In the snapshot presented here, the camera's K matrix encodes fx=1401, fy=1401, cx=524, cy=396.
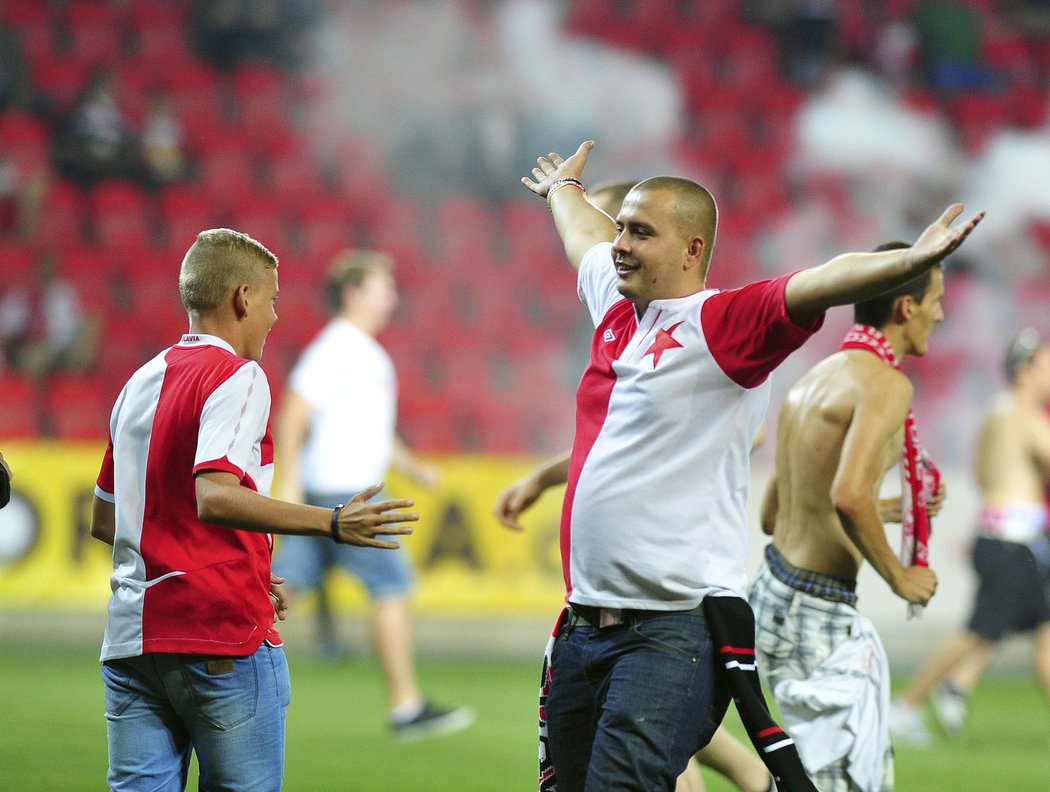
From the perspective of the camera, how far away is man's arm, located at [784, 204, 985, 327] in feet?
9.87

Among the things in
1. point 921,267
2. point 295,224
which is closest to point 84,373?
point 295,224

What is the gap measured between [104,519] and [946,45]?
41.7 ft

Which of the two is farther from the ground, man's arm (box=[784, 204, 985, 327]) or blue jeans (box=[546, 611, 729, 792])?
man's arm (box=[784, 204, 985, 327])

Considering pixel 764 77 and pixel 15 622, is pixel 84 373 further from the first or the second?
pixel 764 77

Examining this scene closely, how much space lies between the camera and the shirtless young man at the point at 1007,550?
7.52m

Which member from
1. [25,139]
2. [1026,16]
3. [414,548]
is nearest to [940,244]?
[414,548]

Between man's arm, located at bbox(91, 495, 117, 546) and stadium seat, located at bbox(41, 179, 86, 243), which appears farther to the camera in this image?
stadium seat, located at bbox(41, 179, 86, 243)

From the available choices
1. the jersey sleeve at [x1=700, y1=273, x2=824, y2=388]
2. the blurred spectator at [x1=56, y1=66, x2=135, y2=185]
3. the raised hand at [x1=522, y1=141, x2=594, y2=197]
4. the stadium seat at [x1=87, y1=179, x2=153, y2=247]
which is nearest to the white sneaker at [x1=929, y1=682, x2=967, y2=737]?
the raised hand at [x1=522, y1=141, x2=594, y2=197]

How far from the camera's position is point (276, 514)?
3.24 metres

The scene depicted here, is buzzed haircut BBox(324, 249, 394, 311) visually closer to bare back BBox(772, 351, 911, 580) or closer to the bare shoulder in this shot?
bare back BBox(772, 351, 911, 580)

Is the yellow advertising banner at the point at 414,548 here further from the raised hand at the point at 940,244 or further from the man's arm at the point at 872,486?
the raised hand at the point at 940,244

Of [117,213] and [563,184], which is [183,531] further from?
[117,213]

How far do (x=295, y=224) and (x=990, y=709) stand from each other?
8011 mm

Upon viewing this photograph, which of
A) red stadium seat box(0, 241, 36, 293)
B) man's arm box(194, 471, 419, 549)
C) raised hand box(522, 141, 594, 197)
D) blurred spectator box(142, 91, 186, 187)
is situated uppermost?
blurred spectator box(142, 91, 186, 187)
